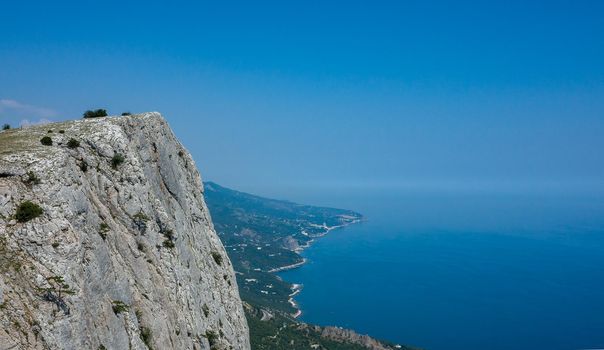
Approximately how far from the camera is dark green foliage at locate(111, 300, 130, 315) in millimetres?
20359

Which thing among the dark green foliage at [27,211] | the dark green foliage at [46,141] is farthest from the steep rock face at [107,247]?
the dark green foliage at [46,141]

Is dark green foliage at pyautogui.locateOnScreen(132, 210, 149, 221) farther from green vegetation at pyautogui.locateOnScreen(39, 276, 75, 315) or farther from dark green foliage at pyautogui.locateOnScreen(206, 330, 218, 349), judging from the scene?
dark green foliage at pyautogui.locateOnScreen(206, 330, 218, 349)

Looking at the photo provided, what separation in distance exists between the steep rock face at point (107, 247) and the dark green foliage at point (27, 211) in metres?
0.20

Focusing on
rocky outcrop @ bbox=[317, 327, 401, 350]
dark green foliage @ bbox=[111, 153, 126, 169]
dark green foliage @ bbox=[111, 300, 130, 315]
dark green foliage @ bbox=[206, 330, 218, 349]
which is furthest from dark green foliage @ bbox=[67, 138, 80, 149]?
rocky outcrop @ bbox=[317, 327, 401, 350]

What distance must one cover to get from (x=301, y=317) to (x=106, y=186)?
160 metres

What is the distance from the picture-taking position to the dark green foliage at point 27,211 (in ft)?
56.5

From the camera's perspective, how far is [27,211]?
1728 centimetres

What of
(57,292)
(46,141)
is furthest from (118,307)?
(46,141)

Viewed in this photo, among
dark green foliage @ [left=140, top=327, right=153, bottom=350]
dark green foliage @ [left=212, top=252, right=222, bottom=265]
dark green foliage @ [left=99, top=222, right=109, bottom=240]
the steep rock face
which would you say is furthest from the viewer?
dark green foliage @ [left=212, top=252, right=222, bottom=265]

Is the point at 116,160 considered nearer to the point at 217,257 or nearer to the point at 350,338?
the point at 217,257

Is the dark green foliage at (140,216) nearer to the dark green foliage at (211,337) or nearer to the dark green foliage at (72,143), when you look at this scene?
the dark green foliage at (72,143)

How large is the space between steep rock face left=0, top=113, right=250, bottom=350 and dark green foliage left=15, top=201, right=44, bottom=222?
0.65 feet

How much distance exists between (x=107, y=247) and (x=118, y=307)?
2898 mm

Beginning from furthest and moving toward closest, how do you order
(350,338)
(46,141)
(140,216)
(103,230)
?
(350,338) → (140,216) → (46,141) → (103,230)
